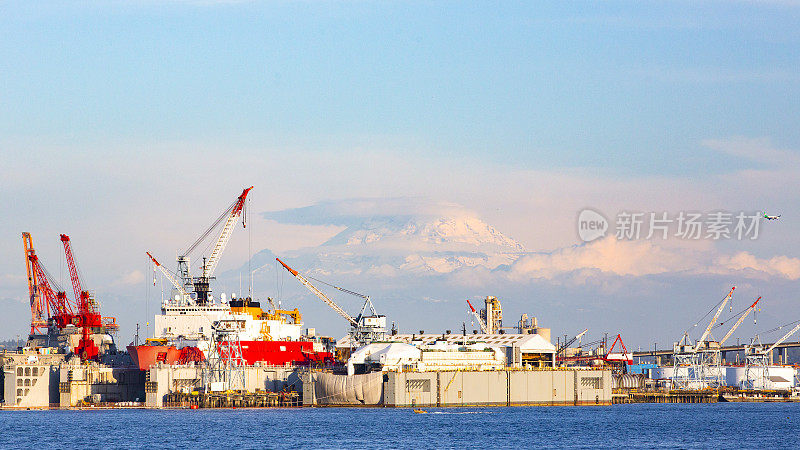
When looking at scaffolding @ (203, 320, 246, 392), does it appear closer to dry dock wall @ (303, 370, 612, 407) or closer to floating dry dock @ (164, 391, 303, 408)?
floating dry dock @ (164, 391, 303, 408)

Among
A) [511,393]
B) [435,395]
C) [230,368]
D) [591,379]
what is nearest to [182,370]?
[230,368]

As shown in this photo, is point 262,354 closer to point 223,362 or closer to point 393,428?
point 223,362

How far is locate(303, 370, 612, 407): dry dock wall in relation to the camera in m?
149

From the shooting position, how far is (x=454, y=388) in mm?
152000

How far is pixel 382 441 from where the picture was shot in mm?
108812

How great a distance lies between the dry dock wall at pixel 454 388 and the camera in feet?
490

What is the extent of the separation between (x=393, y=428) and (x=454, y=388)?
1219 inches

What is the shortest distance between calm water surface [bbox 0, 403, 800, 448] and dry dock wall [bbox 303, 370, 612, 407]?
5.95 feet

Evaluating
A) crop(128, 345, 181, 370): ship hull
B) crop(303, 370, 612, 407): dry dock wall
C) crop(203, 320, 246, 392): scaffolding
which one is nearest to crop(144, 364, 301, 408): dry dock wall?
crop(203, 320, 246, 392): scaffolding

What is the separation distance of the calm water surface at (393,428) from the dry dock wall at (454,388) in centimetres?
181

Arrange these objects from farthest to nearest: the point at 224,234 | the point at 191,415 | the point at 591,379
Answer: the point at 224,234 → the point at 591,379 → the point at 191,415

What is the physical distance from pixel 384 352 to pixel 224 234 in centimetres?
3737

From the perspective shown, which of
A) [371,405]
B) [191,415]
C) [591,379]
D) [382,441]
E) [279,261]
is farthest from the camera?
[279,261]

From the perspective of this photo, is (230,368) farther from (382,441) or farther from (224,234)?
(382,441)
